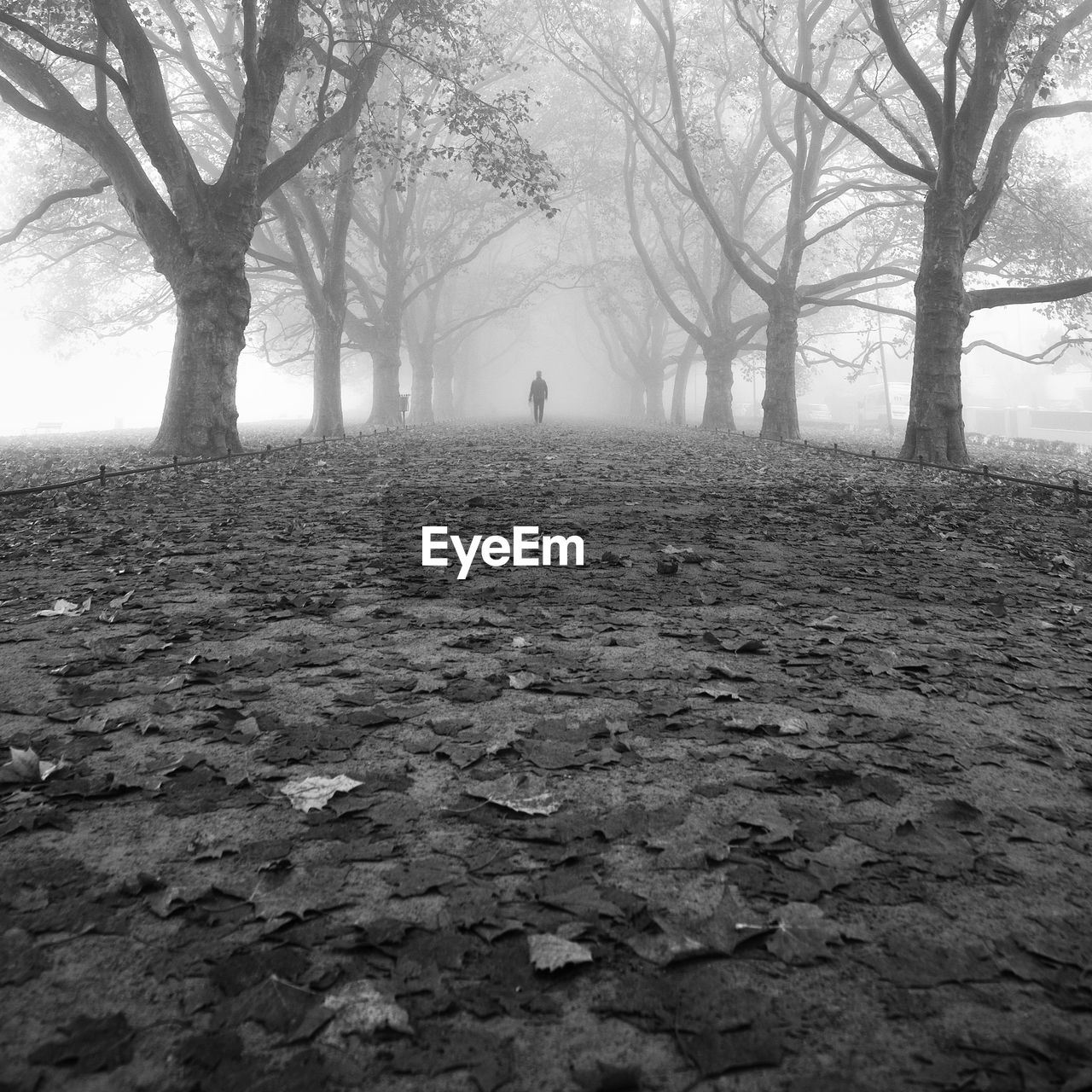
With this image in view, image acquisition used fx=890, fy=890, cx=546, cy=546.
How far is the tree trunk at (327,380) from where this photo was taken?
20.4m

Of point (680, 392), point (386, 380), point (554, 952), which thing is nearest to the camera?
point (554, 952)

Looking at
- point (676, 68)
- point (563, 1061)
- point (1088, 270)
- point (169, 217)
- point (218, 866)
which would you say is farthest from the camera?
point (1088, 270)

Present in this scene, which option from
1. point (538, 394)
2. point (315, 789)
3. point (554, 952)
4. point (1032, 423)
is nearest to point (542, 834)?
point (554, 952)

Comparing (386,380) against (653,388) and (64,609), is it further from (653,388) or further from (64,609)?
(64,609)

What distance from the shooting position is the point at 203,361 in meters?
13.1

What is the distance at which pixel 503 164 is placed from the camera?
15.4 meters

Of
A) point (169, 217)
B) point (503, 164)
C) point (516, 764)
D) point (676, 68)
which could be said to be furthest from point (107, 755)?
point (676, 68)

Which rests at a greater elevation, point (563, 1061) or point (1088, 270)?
point (1088, 270)

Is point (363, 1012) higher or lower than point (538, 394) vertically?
lower

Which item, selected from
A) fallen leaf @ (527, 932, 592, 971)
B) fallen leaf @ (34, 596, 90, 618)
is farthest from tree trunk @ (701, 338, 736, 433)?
fallen leaf @ (527, 932, 592, 971)

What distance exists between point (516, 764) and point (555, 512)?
16.3 feet

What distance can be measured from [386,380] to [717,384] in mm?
10632

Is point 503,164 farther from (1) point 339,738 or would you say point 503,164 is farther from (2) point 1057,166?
(2) point 1057,166

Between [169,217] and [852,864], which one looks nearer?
[852,864]
